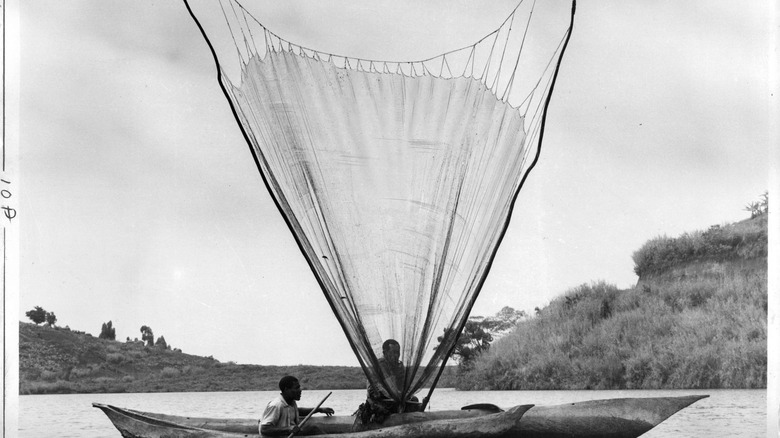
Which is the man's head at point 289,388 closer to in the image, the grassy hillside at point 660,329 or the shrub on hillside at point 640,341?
the shrub on hillside at point 640,341

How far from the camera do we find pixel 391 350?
631 centimetres

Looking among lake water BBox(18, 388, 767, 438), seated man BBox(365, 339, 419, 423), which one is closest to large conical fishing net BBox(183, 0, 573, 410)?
seated man BBox(365, 339, 419, 423)

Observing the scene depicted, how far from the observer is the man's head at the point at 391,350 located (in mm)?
6297

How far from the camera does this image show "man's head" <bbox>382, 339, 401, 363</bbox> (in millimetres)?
6297

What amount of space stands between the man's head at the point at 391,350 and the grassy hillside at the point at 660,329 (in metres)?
22.2

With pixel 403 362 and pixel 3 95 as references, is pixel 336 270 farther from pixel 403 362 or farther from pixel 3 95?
pixel 3 95

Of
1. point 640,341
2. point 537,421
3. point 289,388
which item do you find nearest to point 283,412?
point 289,388

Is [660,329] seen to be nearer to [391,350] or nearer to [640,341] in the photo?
A: [640,341]

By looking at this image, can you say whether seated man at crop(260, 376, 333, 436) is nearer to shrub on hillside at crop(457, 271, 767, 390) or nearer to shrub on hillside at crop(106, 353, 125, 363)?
shrub on hillside at crop(457, 271, 767, 390)

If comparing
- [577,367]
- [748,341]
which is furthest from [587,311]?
[748,341]

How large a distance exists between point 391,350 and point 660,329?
25.7 metres

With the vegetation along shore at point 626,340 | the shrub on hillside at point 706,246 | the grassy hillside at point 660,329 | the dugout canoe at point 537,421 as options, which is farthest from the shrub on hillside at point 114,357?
the dugout canoe at point 537,421

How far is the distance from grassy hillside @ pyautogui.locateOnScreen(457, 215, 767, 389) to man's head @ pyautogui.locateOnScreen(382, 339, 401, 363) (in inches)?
876

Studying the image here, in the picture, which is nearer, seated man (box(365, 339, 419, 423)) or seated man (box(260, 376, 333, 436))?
seated man (box(365, 339, 419, 423))
